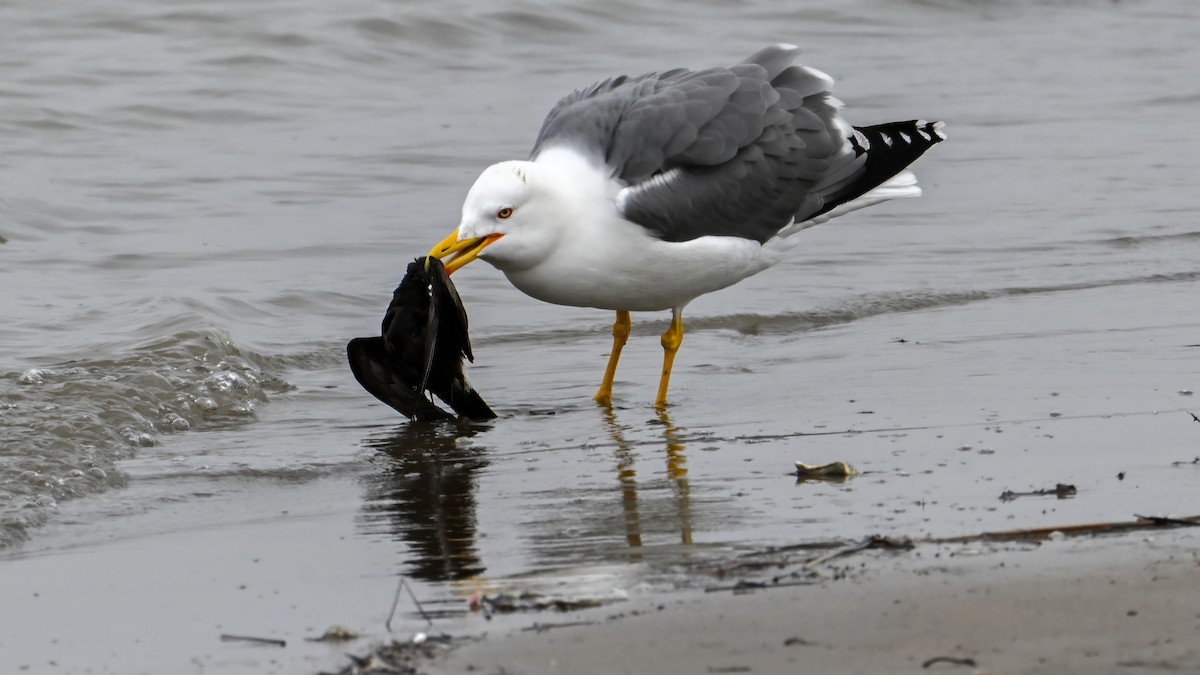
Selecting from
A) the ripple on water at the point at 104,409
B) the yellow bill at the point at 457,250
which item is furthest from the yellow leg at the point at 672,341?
the ripple on water at the point at 104,409

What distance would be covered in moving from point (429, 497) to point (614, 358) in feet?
5.99

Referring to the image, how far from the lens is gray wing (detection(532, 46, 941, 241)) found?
5805 millimetres

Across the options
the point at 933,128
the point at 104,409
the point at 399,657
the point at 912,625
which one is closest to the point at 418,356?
the point at 104,409

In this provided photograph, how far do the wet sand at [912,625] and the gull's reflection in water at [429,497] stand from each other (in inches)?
29.0

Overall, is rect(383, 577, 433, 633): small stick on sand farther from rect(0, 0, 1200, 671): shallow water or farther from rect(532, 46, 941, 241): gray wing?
rect(532, 46, 941, 241): gray wing

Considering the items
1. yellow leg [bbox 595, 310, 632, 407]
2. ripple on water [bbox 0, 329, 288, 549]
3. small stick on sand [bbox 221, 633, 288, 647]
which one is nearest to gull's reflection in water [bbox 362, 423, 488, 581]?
small stick on sand [bbox 221, 633, 288, 647]

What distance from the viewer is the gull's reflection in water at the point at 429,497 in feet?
12.9

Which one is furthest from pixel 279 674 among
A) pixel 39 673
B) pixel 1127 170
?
pixel 1127 170

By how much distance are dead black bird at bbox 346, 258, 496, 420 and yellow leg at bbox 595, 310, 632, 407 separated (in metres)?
0.48

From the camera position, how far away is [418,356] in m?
5.69

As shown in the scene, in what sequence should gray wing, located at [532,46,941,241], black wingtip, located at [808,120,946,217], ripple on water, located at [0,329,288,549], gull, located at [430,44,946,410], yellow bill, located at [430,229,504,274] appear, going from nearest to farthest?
ripple on water, located at [0,329,288,549]
yellow bill, located at [430,229,504,274]
gull, located at [430,44,946,410]
gray wing, located at [532,46,941,241]
black wingtip, located at [808,120,946,217]

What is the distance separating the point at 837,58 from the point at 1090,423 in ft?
35.0

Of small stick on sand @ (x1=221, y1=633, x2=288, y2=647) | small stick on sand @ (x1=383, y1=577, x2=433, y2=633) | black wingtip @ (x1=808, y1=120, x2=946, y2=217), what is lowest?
small stick on sand @ (x1=221, y1=633, x2=288, y2=647)

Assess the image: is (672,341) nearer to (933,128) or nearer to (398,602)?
(933,128)
